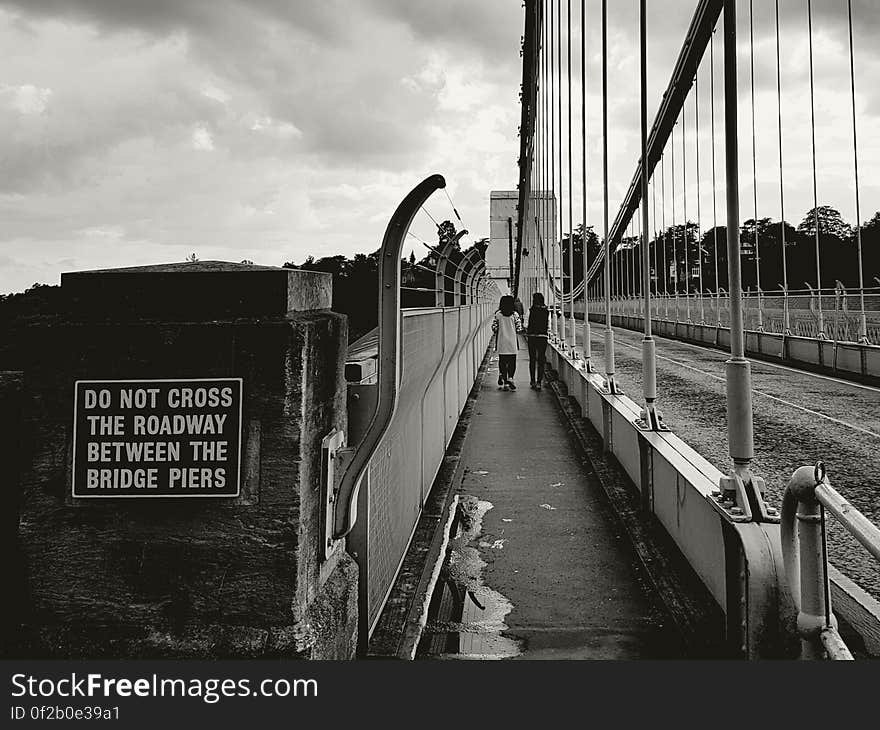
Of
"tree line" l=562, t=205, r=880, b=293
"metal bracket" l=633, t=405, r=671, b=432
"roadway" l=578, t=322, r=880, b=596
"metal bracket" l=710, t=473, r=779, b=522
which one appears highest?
"tree line" l=562, t=205, r=880, b=293

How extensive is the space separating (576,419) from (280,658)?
25.3 feet

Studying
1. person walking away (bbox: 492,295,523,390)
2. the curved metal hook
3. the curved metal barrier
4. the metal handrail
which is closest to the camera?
the metal handrail

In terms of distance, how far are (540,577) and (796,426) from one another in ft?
19.6

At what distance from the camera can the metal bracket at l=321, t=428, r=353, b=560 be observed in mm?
2652

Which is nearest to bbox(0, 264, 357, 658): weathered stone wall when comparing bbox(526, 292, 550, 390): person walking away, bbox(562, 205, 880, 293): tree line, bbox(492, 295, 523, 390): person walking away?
bbox(492, 295, 523, 390): person walking away

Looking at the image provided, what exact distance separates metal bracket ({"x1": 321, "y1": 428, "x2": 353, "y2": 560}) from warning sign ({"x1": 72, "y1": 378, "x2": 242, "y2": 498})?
32cm

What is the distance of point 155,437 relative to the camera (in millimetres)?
2469

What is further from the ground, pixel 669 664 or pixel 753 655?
pixel 669 664

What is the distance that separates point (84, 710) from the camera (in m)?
2.15

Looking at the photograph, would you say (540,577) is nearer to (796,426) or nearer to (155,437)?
(155,437)

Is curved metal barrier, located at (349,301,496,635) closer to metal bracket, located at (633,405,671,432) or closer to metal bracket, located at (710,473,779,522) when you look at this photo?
metal bracket, located at (710,473,779,522)

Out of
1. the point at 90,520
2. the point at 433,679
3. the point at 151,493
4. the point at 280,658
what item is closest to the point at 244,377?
the point at 151,493

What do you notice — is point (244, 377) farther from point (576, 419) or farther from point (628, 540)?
point (576, 419)

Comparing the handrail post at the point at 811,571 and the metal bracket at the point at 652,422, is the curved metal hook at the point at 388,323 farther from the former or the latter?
the metal bracket at the point at 652,422
